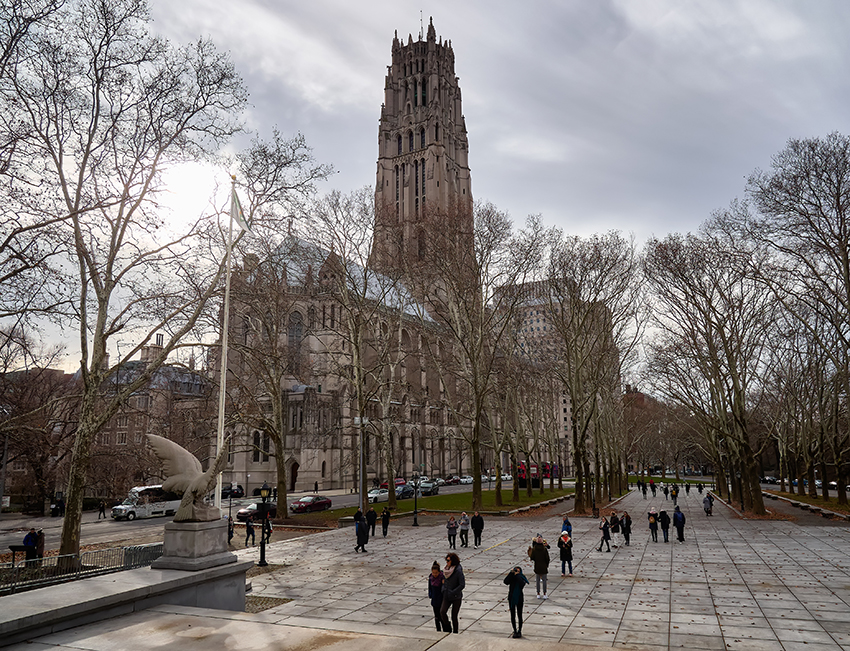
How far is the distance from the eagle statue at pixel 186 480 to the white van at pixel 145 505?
2914 centimetres

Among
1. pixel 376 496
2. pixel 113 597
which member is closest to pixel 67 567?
pixel 113 597

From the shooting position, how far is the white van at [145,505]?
41688 mm

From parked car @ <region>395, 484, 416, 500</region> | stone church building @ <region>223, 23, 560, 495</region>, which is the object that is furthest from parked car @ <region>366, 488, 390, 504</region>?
stone church building @ <region>223, 23, 560, 495</region>

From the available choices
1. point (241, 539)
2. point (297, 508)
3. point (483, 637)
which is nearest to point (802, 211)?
point (483, 637)

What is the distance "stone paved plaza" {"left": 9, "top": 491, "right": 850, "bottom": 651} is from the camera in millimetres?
8453

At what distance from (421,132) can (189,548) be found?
106 m

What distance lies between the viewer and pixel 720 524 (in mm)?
30984

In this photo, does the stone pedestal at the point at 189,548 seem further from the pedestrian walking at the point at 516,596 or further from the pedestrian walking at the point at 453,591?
the pedestrian walking at the point at 516,596

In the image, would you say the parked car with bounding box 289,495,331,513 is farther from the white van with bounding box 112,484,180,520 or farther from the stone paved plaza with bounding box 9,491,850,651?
the stone paved plaza with bounding box 9,491,850,651

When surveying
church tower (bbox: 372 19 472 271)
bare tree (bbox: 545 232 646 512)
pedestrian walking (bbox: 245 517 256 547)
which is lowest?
pedestrian walking (bbox: 245 517 256 547)

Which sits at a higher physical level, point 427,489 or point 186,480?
point 186,480

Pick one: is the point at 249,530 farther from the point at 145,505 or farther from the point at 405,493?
the point at 405,493

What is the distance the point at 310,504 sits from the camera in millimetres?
41344

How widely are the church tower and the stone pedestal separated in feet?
293
